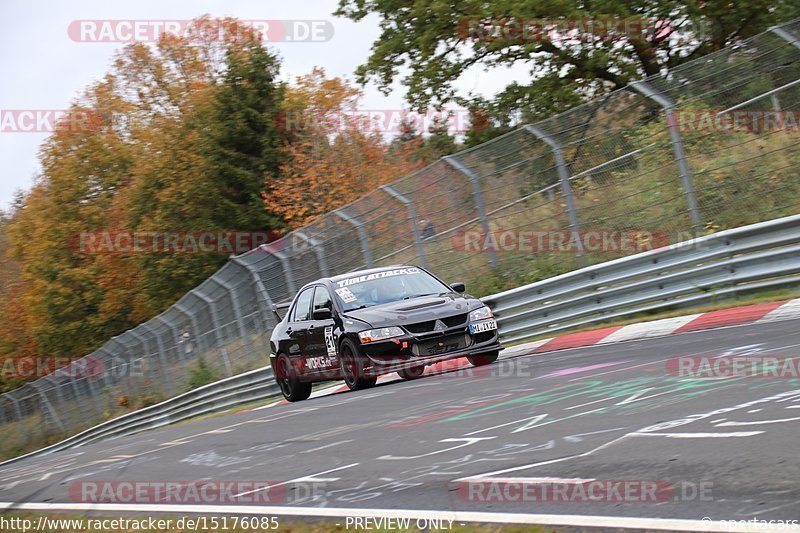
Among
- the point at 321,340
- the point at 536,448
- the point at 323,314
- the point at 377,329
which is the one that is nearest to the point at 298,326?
the point at 321,340

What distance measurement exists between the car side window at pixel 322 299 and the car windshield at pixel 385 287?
0.16 meters

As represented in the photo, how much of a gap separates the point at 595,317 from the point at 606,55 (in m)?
16.4

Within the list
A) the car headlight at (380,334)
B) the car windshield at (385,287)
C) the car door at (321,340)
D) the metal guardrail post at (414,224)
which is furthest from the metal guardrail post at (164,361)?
the car headlight at (380,334)

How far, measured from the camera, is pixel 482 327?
13047mm

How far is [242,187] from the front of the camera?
52188mm

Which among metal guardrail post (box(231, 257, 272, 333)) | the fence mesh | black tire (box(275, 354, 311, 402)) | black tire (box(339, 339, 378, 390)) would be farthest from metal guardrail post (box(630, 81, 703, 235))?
metal guardrail post (box(231, 257, 272, 333))

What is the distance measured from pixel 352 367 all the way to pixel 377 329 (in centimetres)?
83

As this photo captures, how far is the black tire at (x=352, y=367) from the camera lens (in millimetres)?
13219

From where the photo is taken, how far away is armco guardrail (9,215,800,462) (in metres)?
12.4

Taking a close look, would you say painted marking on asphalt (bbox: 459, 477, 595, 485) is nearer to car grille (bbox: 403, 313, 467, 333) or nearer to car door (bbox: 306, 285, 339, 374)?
car grille (bbox: 403, 313, 467, 333)

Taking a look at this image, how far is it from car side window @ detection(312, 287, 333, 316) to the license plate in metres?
2.14

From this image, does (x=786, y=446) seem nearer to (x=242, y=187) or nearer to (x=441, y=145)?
(x=242, y=187)

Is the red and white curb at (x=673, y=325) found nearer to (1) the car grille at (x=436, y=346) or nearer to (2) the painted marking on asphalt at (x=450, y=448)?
(1) the car grille at (x=436, y=346)

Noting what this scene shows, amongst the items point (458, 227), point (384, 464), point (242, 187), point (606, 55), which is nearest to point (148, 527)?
point (384, 464)
